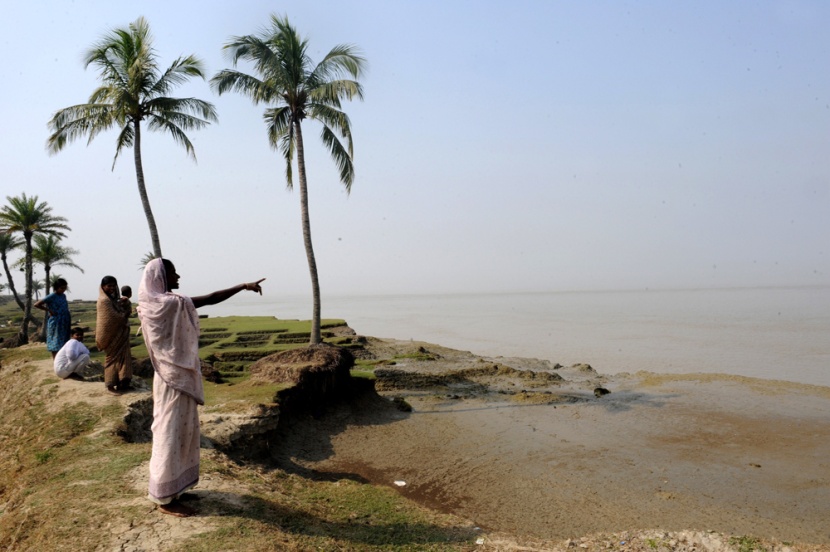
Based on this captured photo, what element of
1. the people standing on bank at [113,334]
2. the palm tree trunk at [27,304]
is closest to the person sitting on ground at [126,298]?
the people standing on bank at [113,334]

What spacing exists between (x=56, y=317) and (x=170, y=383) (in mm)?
8659

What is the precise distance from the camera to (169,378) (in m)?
4.58

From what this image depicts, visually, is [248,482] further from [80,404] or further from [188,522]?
[80,404]

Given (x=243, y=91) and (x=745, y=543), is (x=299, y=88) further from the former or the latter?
(x=745, y=543)

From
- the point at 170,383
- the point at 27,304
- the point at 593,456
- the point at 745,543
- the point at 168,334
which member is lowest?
the point at 593,456

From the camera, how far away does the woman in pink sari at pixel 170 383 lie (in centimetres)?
456

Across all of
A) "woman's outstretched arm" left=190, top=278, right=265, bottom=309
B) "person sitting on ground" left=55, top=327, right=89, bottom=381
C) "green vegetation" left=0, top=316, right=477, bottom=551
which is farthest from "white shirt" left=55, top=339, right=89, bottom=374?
"woman's outstretched arm" left=190, top=278, right=265, bottom=309

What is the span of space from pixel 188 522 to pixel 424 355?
710 inches

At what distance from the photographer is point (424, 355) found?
73.3 ft

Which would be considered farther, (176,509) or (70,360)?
(70,360)

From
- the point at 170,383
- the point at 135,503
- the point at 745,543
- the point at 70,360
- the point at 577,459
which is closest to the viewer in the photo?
the point at 170,383

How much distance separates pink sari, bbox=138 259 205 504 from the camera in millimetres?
4559

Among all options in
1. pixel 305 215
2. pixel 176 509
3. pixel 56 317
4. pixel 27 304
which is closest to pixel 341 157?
pixel 305 215

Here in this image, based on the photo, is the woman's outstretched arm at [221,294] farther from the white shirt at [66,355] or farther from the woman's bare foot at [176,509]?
the white shirt at [66,355]
